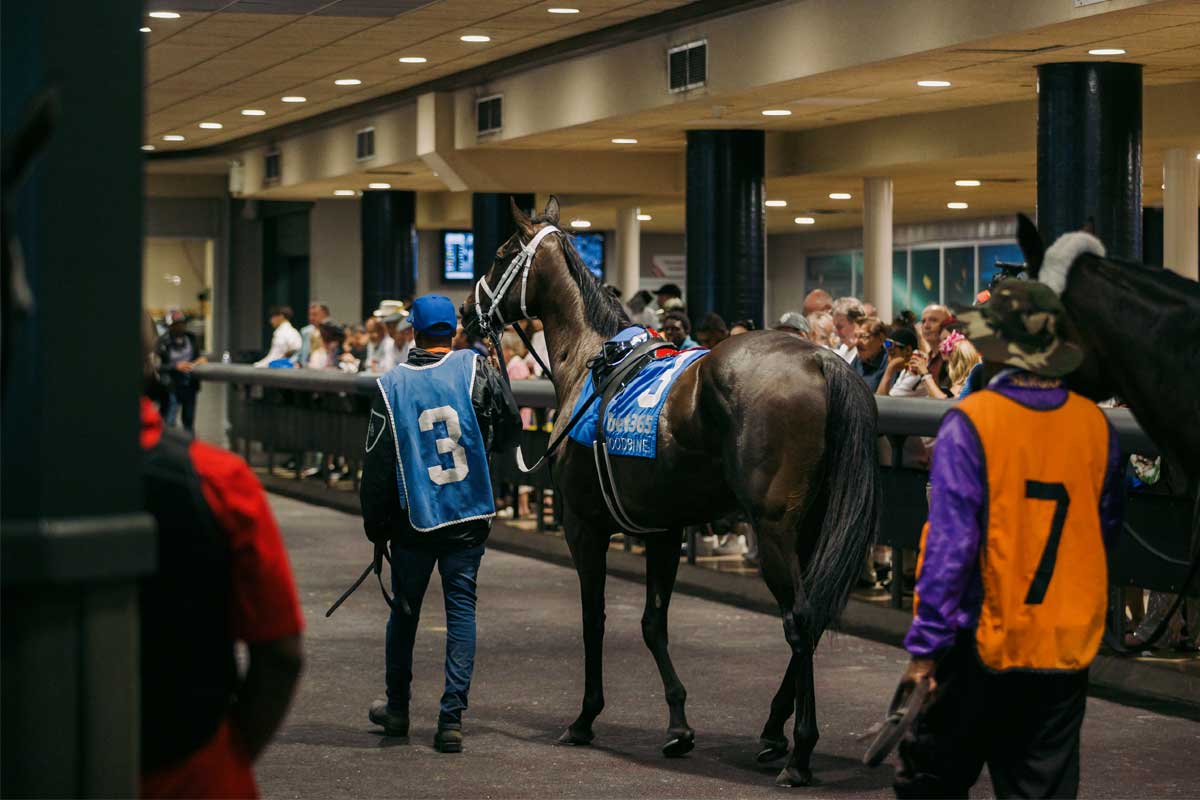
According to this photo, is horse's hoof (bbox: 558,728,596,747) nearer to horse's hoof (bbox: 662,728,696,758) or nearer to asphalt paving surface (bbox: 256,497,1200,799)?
asphalt paving surface (bbox: 256,497,1200,799)

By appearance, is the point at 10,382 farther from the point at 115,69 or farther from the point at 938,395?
the point at 938,395

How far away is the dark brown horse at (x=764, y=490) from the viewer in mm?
7816

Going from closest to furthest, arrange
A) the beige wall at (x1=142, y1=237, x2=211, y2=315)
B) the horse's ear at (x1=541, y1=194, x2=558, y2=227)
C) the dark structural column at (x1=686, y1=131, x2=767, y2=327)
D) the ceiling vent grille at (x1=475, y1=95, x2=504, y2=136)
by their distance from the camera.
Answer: the horse's ear at (x1=541, y1=194, x2=558, y2=227), the dark structural column at (x1=686, y1=131, x2=767, y2=327), the ceiling vent grille at (x1=475, y1=95, x2=504, y2=136), the beige wall at (x1=142, y1=237, x2=211, y2=315)

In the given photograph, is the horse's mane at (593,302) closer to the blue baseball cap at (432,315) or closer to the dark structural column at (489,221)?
the blue baseball cap at (432,315)

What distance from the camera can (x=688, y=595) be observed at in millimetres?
13250

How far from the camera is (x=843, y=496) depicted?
310 inches

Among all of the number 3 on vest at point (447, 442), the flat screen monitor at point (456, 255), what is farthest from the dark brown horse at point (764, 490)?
the flat screen monitor at point (456, 255)

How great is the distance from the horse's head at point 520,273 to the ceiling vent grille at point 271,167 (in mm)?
23448

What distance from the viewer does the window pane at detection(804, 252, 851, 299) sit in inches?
1563

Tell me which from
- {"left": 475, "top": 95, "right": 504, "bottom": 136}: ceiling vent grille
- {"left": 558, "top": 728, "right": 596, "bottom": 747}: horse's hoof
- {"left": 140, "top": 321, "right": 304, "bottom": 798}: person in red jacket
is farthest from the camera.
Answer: {"left": 475, "top": 95, "right": 504, "bottom": 136}: ceiling vent grille

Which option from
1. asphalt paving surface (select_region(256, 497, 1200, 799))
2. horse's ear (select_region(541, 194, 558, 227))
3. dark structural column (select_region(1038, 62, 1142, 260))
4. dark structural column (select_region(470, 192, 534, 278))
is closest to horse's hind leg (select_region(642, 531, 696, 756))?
asphalt paving surface (select_region(256, 497, 1200, 799))

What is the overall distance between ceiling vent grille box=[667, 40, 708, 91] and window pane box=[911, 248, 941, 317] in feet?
58.3

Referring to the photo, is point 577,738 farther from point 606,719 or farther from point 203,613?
point 203,613

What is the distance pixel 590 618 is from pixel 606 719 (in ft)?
2.05
